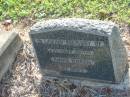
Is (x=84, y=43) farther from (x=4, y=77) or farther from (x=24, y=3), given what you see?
(x=24, y=3)

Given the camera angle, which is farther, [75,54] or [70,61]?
[70,61]

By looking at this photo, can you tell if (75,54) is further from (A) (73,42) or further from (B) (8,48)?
(B) (8,48)

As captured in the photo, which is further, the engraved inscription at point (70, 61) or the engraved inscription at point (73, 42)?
the engraved inscription at point (70, 61)

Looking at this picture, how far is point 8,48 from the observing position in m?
4.87

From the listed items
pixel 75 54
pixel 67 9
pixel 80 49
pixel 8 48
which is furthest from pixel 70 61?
pixel 67 9

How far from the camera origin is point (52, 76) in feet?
15.1

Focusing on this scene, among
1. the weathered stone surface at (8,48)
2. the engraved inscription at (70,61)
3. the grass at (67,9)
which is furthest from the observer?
the grass at (67,9)

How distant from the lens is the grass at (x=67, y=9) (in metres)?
5.22

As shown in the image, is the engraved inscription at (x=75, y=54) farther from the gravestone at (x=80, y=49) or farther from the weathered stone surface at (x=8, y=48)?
the weathered stone surface at (x=8, y=48)

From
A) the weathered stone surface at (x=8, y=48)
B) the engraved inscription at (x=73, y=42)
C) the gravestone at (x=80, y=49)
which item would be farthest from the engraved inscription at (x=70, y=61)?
the weathered stone surface at (x=8, y=48)

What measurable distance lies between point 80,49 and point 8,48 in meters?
1.17

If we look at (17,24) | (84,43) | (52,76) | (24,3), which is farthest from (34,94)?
(24,3)

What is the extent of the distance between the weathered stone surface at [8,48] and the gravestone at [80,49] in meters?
0.55

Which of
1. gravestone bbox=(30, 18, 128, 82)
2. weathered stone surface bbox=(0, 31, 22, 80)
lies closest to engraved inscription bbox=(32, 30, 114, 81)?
gravestone bbox=(30, 18, 128, 82)
